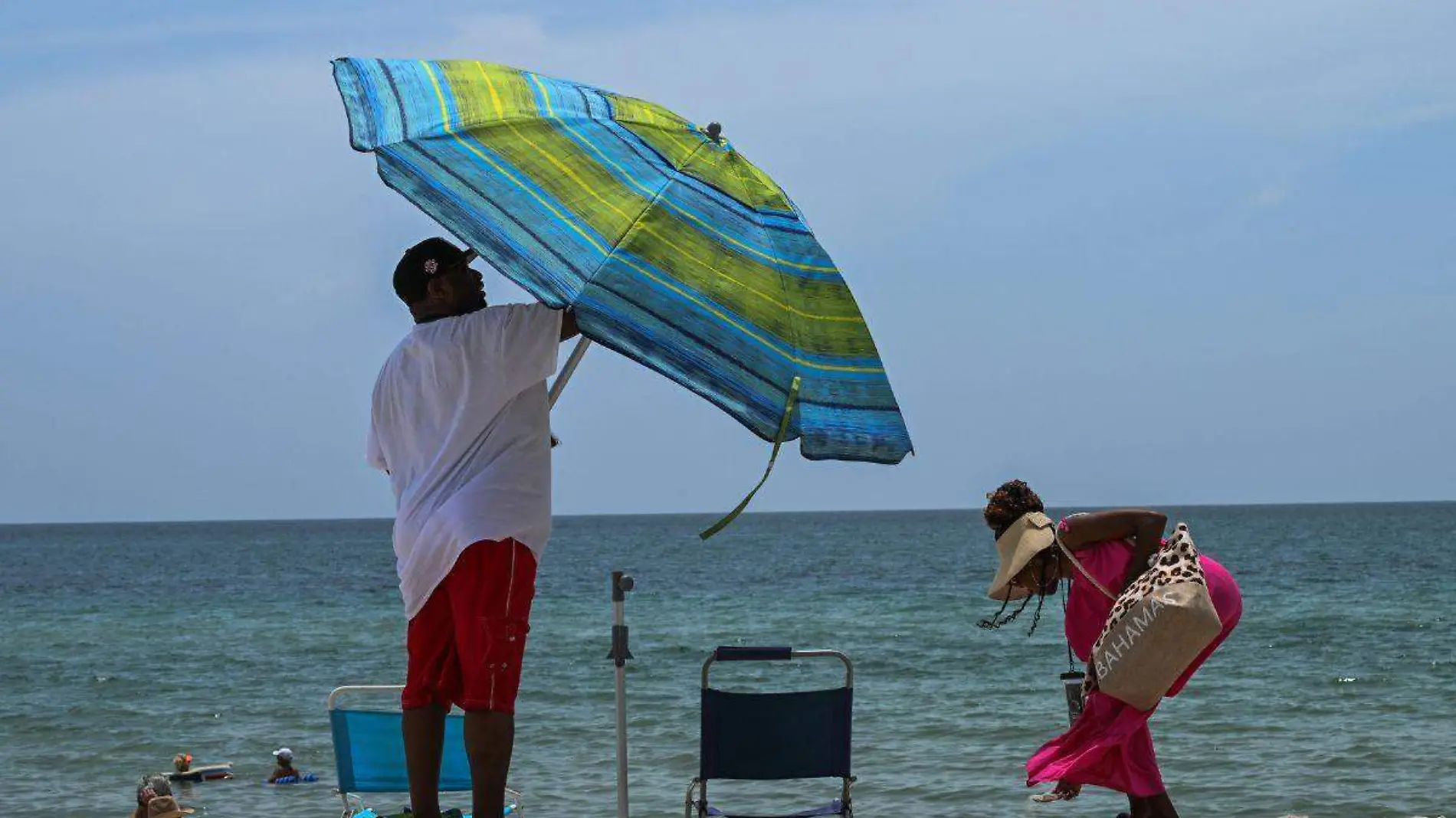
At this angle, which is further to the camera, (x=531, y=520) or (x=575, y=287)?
(x=531, y=520)

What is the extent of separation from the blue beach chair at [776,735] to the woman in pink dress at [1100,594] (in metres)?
0.71

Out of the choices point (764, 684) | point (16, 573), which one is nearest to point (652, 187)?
point (764, 684)

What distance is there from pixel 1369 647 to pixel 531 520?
19963 millimetres

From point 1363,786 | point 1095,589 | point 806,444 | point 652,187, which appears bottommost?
point 1363,786

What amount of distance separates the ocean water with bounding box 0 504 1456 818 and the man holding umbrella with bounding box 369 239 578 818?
6.45m

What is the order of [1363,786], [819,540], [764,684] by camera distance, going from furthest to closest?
[819,540] < [764,684] < [1363,786]

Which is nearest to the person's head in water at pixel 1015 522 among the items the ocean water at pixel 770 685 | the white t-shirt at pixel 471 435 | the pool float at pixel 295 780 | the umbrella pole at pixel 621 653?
the umbrella pole at pixel 621 653

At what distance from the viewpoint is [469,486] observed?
388 centimetres

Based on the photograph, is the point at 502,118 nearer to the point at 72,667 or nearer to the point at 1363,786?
the point at 1363,786

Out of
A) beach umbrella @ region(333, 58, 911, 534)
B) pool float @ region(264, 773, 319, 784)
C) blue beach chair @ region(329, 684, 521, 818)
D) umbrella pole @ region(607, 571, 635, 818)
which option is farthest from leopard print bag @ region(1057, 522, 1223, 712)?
pool float @ region(264, 773, 319, 784)

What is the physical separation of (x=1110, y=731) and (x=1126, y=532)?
561 mm

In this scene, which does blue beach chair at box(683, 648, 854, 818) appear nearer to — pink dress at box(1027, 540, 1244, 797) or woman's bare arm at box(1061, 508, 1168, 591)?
pink dress at box(1027, 540, 1244, 797)

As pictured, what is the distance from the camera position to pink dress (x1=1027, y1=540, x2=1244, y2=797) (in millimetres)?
4770

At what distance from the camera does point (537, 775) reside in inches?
474
